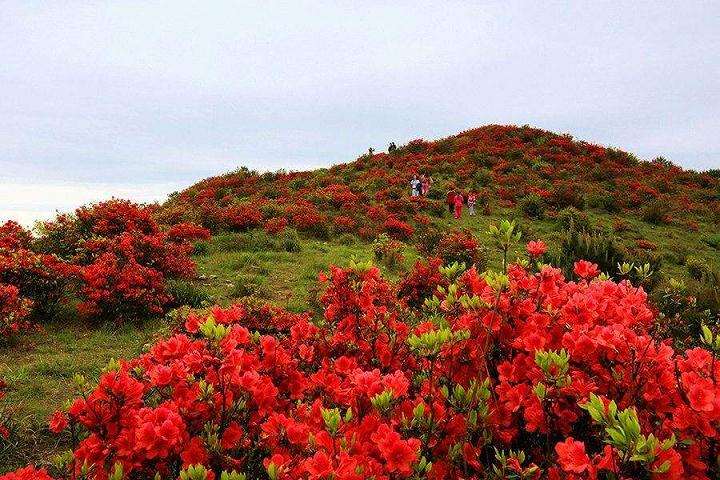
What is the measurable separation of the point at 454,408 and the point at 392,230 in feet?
42.7

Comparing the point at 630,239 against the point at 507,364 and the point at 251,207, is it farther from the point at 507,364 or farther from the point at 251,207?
the point at 507,364

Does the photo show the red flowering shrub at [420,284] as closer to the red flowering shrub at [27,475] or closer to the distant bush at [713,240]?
the red flowering shrub at [27,475]

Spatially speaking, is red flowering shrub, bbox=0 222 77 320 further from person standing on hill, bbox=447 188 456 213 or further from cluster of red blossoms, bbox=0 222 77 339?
person standing on hill, bbox=447 188 456 213

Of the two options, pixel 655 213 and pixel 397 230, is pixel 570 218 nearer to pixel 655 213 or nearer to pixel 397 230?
pixel 655 213

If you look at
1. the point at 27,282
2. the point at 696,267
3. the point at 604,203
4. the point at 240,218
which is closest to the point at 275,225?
the point at 240,218

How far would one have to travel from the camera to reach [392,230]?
15281 mm

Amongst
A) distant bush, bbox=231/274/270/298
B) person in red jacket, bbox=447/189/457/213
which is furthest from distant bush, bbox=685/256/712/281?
distant bush, bbox=231/274/270/298

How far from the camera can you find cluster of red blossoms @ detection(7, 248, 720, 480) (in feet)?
6.31

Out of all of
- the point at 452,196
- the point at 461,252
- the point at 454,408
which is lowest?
the point at 461,252

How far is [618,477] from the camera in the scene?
1704 millimetres

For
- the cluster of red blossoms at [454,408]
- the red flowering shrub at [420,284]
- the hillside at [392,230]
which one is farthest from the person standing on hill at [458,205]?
the cluster of red blossoms at [454,408]

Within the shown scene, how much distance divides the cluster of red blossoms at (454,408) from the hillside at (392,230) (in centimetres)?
135

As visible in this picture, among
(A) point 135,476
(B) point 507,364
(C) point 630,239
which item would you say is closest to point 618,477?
(B) point 507,364

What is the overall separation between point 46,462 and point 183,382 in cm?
279
